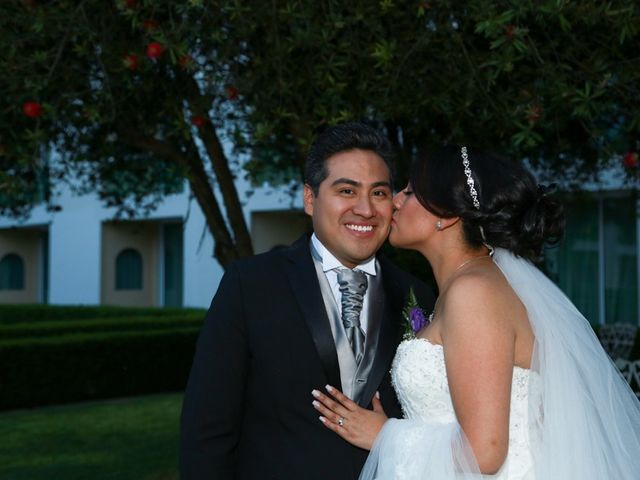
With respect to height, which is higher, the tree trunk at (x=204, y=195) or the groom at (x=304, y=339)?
the tree trunk at (x=204, y=195)

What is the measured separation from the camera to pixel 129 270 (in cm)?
2686

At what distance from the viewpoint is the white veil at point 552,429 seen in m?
3.11

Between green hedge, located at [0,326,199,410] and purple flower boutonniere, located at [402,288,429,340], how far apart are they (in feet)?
33.0

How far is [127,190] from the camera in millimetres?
10617

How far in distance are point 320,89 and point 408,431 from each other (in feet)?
12.3

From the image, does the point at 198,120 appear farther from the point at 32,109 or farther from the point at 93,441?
the point at 93,441

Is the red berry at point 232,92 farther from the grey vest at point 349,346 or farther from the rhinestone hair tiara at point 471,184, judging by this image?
the rhinestone hair tiara at point 471,184

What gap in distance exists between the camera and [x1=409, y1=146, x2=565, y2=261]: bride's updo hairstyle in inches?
122

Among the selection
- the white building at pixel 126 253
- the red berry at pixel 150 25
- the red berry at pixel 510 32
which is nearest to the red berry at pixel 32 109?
the red berry at pixel 150 25

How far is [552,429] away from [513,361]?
1.17 ft

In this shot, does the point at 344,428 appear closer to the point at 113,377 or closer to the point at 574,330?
the point at 574,330

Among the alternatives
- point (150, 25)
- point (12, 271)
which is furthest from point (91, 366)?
point (12, 271)

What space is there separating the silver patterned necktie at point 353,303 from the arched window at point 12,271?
93.8ft

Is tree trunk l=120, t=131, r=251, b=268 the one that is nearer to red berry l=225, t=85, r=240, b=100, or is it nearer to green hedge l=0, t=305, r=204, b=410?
red berry l=225, t=85, r=240, b=100
